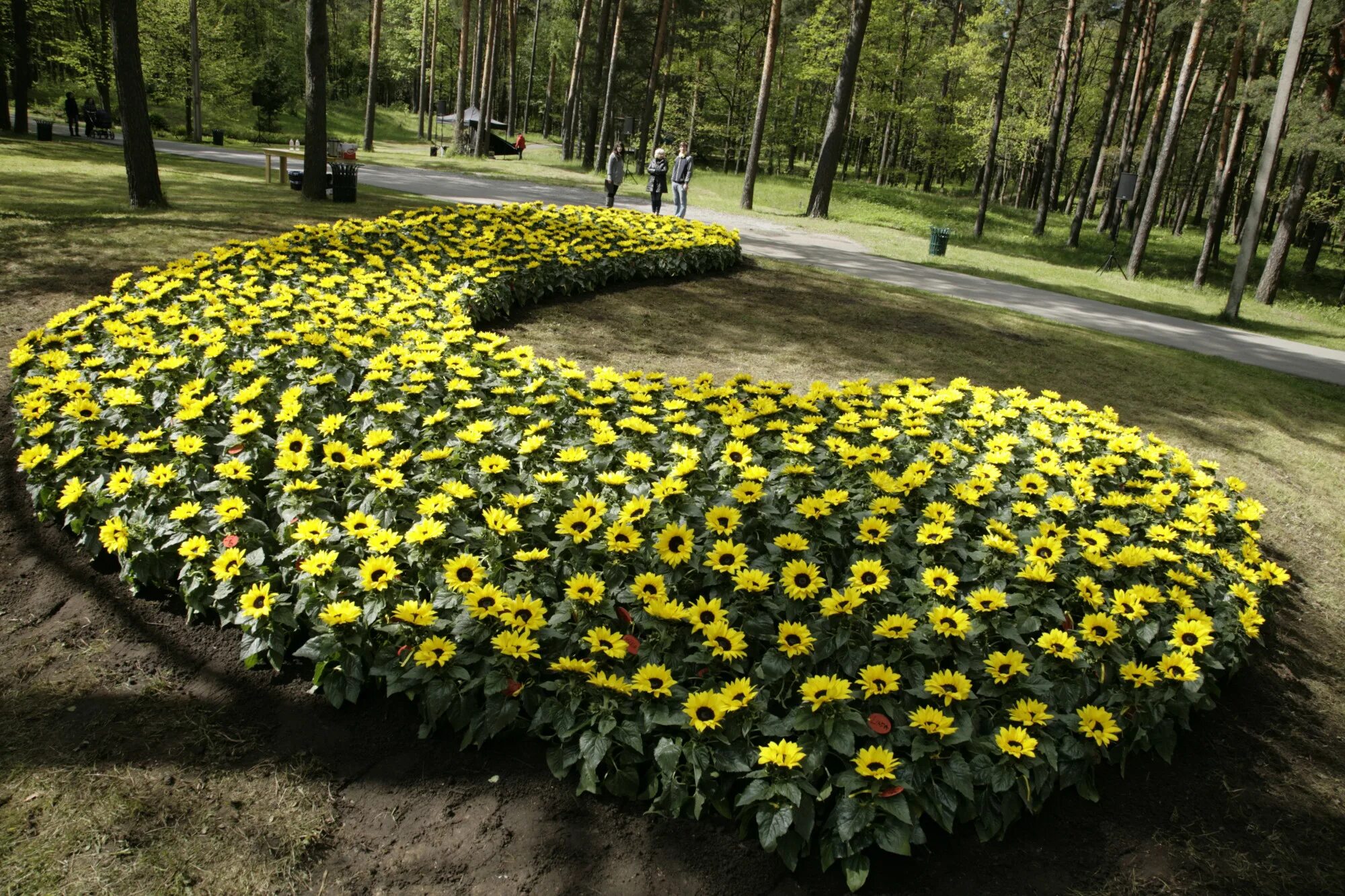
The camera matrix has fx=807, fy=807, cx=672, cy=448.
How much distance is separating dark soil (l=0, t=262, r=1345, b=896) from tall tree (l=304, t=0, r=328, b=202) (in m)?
12.8

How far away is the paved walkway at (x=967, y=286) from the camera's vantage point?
1167 cm

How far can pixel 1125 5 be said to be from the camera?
24.4m

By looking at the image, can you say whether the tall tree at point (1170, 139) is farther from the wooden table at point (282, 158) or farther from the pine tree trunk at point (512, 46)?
the pine tree trunk at point (512, 46)

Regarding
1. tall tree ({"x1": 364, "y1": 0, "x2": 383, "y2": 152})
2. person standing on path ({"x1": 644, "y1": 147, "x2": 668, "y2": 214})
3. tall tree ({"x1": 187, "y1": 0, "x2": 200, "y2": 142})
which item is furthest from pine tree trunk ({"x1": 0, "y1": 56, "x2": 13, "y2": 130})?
person standing on path ({"x1": 644, "y1": 147, "x2": 668, "y2": 214})

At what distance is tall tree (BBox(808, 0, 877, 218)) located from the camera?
20.5 m

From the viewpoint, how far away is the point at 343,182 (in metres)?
14.9

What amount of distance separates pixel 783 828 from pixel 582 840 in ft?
2.26

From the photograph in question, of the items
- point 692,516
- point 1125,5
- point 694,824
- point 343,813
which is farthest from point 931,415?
point 1125,5

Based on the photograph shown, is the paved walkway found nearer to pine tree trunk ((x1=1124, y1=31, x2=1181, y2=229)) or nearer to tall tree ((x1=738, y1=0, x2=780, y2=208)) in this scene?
tall tree ((x1=738, y1=0, x2=780, y2=208))

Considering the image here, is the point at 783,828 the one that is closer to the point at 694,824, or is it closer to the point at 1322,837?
the point at 694,824

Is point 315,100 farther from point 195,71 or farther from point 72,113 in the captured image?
point 195,71

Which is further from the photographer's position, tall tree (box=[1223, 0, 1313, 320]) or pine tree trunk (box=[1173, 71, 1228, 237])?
pine tree trunk (box=[1173, 71, 1228, 237])

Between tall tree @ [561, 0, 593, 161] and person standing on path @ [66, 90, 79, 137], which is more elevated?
tall tree @ [561, 0, 593, 161]

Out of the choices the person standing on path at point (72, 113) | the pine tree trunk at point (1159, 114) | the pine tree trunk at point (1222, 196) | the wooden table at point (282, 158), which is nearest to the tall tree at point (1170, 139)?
the pine tree trunk at point (1159, 114)
